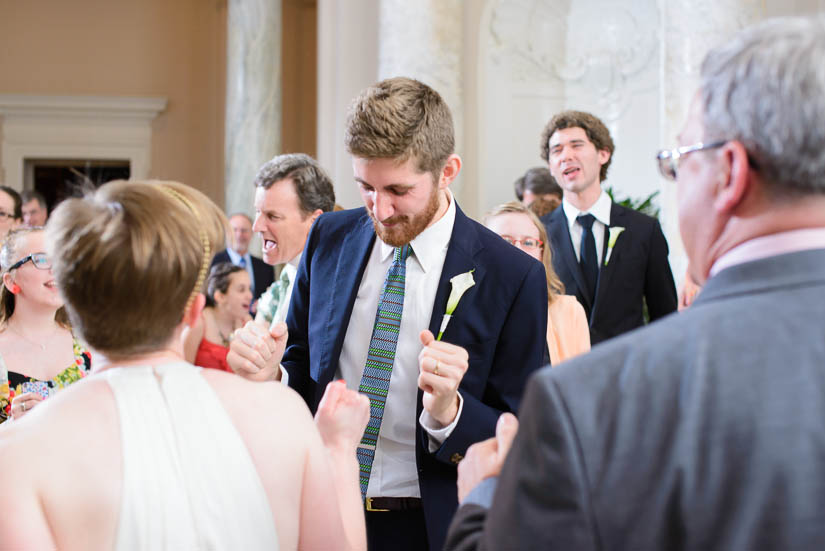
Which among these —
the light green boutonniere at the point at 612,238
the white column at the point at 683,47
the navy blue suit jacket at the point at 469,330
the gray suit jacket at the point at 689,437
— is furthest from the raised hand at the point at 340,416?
the white column at the point at 683,47

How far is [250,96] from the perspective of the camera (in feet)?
34.3

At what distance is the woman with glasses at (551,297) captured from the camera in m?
3.41

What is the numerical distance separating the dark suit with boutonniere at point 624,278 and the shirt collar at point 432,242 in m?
2.14

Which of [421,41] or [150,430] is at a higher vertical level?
[421,41]

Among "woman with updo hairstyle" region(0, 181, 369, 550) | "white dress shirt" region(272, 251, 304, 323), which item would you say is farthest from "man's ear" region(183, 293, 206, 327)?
"white dress shirt" region(272, 251, 304, 323)

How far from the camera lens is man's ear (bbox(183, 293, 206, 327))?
4.88ft

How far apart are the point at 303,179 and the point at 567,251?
163 centimetres

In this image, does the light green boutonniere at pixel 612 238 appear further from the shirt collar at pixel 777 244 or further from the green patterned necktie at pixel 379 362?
the shirt collar at pixel 777 244

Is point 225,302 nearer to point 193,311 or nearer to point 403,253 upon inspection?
point 403,253

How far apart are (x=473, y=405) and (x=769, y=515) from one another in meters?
1.18

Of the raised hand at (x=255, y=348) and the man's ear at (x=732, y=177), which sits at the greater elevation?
the man's ear at (x=732, y=177)

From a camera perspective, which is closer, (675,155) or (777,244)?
(777,244)

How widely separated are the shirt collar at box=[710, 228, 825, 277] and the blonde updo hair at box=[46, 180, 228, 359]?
0.85m

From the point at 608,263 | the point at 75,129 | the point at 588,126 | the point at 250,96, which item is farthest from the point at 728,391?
the point at 75,129
